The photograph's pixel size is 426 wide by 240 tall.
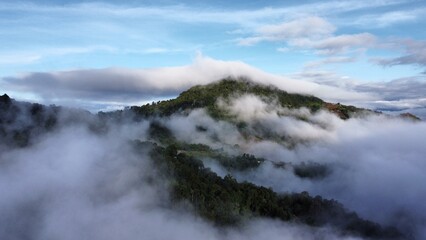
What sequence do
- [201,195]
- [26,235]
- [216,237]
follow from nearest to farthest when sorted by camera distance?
[26,235] < [216,237] < [201,195]

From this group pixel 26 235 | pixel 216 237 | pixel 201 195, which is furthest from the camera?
pixel 201 195

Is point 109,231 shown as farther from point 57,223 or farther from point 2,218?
point 2,218

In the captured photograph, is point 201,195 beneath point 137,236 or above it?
above

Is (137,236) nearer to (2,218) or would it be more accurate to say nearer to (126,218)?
(126,218)

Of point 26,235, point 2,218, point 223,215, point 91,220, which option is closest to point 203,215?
point 223,215

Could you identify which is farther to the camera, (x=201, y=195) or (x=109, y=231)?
(x=201, y=195)

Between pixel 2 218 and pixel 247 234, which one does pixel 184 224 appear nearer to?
pixel 247 234

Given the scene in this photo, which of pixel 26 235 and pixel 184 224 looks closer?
pixel 26 235

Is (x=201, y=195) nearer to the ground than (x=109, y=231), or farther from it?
farther from it

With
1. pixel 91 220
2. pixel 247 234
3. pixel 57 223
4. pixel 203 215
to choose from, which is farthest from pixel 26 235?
pixel 247 234
